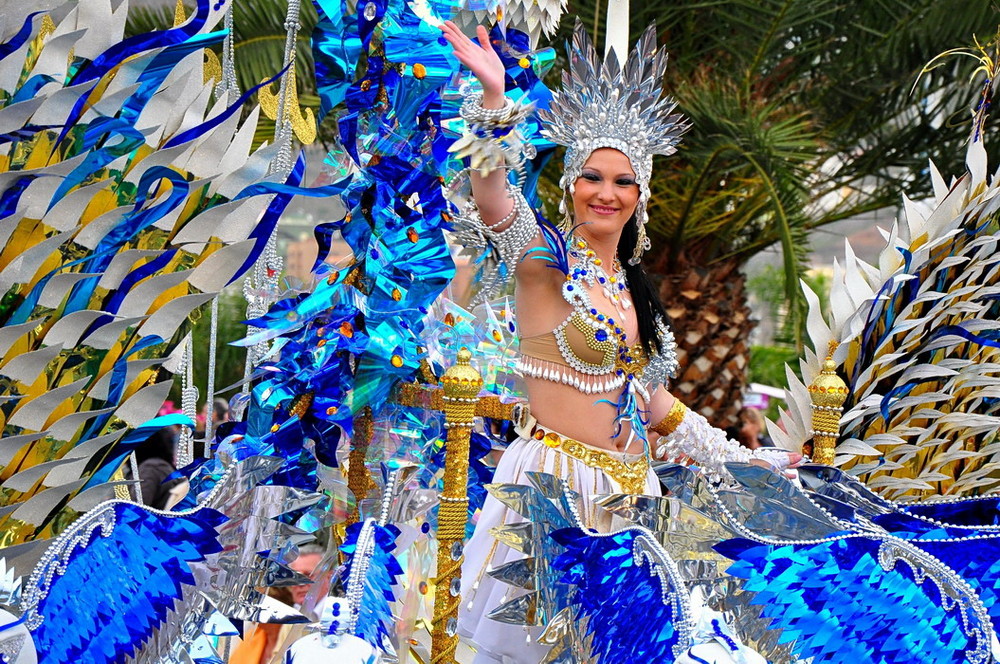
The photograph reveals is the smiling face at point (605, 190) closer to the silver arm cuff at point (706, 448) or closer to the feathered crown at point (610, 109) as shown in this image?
the feathered crown at point (610, 109)

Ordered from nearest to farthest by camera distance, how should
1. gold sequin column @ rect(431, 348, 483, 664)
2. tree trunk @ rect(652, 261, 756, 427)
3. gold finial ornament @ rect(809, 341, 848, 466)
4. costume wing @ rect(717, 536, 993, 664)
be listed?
costume wing @ rect(717, 536, 993, 664)
gold sequin column @ rect(431, 348, 483, 664)
gold finial ornament @ rect(809, 341, 848, 466)
tree trunk @ rect(652, 261, 756, 427)

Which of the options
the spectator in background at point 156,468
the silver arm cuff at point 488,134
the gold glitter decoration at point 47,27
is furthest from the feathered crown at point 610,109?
the spectator in background at point 156,468

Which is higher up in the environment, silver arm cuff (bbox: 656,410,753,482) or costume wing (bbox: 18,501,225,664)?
silver arm cuff (bbox: 656,410,753,482)

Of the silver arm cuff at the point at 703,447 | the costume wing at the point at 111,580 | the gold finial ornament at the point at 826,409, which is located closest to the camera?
the costume wing at the point at 111,580

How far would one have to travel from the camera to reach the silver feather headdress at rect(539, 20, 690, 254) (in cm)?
282

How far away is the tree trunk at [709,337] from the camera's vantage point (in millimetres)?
6008

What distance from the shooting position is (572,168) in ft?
9.31

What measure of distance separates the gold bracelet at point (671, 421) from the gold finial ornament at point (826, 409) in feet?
1.21

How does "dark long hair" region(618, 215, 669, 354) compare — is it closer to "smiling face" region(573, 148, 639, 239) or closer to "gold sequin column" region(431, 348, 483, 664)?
"smiling face" region(573, 148, 639, 239)

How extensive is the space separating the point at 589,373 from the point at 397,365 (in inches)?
20.0

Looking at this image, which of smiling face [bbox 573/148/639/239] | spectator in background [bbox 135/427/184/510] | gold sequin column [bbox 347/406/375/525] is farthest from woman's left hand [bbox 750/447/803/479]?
spectator in background [bbox 135/427/184/510]

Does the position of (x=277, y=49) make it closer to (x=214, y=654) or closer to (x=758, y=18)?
(x=758, y=18)

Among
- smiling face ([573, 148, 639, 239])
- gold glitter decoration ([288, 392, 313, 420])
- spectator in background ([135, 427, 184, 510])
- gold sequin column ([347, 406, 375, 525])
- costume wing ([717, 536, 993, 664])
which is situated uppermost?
smiling face ([573, 148, 639, 239])

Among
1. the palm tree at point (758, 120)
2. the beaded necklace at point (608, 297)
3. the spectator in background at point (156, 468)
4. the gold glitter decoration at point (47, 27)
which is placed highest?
the palm tree at point (758, 120)
